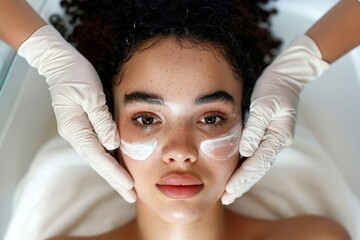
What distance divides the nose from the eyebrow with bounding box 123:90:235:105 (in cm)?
8

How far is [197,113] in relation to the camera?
4.55 ft

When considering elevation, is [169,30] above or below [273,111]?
above

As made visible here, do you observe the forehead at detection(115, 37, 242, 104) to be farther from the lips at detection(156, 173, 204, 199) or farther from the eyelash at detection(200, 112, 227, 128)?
the lips at detection(156, 173, 204, 199)

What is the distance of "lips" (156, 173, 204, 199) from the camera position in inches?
52.9

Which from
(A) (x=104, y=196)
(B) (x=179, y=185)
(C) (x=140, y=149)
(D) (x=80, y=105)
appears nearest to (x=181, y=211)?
(B) (x=179, y=185)

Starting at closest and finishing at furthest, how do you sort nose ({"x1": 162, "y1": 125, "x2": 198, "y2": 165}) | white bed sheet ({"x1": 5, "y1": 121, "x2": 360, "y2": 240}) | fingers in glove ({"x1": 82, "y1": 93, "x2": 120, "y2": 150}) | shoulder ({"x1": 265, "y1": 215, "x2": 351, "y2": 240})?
nose ({"x1": 162, "y1": 125, "x2": 198, "y2": 165})
fingers in glove ({"x1": 82, "y1": 93, "x2": 120, "y2": 150})
shoulder ({"x1": 265, "y1": 215, "x2": 351, "y2": 240})
white bed sheet ({"x1": 5, "y1": 121, "x2": 360, "y2": 240})

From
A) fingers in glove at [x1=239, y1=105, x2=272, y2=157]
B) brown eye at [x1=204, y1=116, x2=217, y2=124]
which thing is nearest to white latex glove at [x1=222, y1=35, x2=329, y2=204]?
fingers in glove at [x1=239, y1=105, x2=272, y2=157]

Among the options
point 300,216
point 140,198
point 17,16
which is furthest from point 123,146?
point 300,216

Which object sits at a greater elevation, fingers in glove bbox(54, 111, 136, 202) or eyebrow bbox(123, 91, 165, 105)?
eyebrow bbox(123, 91, 165, 105)

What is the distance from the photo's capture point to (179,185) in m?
1.34

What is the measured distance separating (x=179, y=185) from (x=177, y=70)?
266 millimetres

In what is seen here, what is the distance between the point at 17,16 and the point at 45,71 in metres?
0.16

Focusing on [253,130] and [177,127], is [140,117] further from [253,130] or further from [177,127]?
[253,130]

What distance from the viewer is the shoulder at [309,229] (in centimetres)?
157
